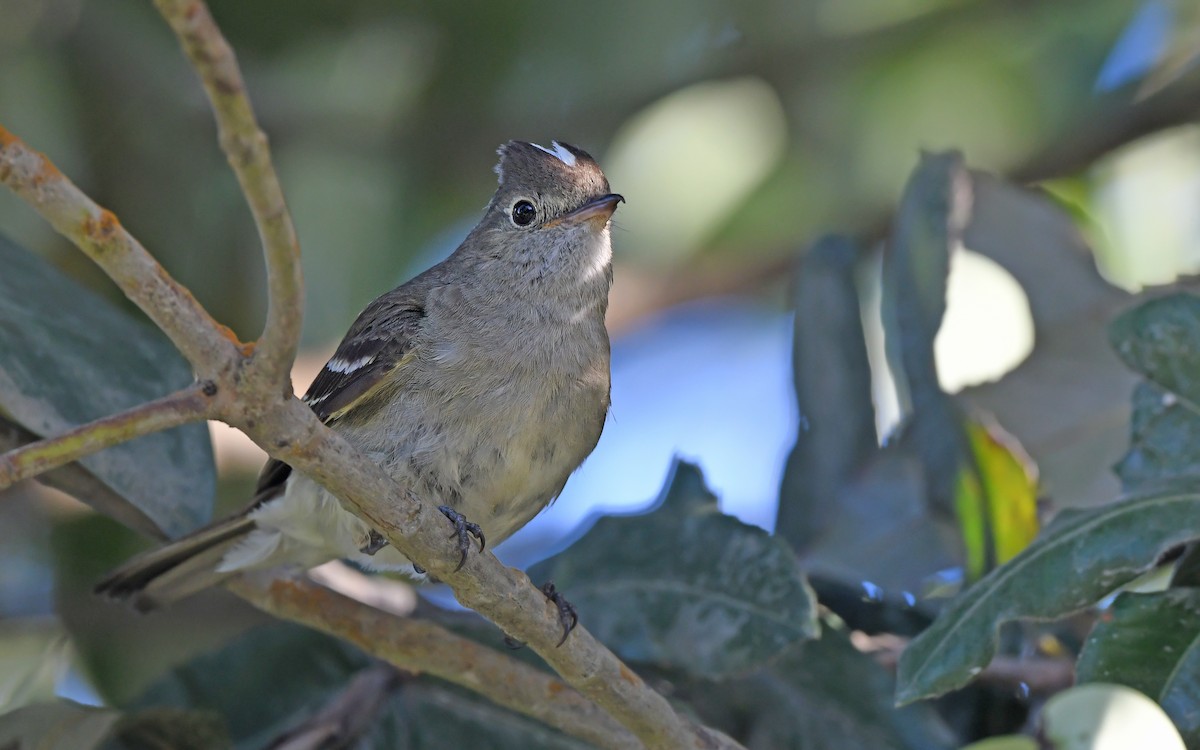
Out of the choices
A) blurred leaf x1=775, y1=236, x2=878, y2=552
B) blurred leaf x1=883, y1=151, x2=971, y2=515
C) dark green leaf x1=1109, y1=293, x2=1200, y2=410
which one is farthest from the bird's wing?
dark green leaf x1=1109, y1=293, x2=1200, y2=410

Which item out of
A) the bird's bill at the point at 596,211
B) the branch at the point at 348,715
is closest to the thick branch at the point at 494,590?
the branch at the point at 348,715

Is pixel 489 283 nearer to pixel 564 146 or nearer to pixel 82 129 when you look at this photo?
pixel 564 146

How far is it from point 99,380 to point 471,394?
0.95 meters

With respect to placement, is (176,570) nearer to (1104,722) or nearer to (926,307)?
(926,307)

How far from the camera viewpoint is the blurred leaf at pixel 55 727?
9.56 ft

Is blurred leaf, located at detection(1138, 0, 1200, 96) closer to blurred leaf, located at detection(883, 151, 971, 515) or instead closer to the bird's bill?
blurred leaf, located at detection(883, 151, 971, 515)

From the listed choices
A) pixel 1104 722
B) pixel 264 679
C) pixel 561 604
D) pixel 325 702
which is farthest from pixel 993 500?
pixel 264 679

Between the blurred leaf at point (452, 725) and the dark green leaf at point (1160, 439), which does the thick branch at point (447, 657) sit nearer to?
the blurred leaf at point (452, 725)

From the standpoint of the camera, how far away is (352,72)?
5.15 metres

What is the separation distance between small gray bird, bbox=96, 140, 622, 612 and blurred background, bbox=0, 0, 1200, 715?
944mm

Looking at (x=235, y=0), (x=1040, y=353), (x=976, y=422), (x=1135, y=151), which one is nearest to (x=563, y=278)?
(x=976, y=422)

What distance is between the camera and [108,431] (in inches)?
71.9

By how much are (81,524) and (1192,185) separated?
4378mm

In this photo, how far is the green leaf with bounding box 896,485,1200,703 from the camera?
2.57m
